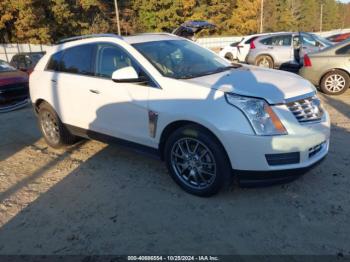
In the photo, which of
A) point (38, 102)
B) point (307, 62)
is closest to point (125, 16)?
point (307, 62)

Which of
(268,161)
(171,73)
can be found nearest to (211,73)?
(171,73)

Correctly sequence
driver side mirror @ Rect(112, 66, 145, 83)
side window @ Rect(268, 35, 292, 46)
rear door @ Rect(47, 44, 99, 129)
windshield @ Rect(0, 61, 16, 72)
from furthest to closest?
side window @ Rect(268, 35, 292, 46), windshield @ Rect(0, 61, 16, 72), rear door @ Rect(47, 44, 99, 129), driver side mirror @ Rect(112, 66, 145, 83)

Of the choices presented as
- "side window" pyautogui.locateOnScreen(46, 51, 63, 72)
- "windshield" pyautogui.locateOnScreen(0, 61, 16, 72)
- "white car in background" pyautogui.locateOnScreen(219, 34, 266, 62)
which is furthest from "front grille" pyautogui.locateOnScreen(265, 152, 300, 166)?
"white car in background" pyautogui.locateOnScreen(219, 34, 266, 62)

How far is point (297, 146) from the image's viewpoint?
3486 millimetres

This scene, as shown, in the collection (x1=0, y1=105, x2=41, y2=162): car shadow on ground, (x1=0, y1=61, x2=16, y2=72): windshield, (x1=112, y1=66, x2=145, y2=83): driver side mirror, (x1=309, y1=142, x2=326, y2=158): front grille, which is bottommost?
(x1=0, y1=105, x2=41, y2=162): car shadow on ground

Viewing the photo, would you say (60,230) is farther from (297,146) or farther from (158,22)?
(158,22)

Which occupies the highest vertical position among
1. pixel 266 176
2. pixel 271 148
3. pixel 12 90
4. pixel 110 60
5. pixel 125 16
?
pixel 125 16

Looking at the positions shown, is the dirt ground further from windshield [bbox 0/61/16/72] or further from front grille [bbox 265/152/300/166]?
windshield [bbox 0/61/16/72]

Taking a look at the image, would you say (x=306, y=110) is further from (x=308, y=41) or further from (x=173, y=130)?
(x=308, y=41)

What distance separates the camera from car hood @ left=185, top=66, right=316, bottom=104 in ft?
11.8

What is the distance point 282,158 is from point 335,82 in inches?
243

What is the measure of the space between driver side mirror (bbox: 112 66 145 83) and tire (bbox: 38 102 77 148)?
1.87 m

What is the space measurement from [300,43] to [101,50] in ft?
31.9

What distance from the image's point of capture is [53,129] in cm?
585
